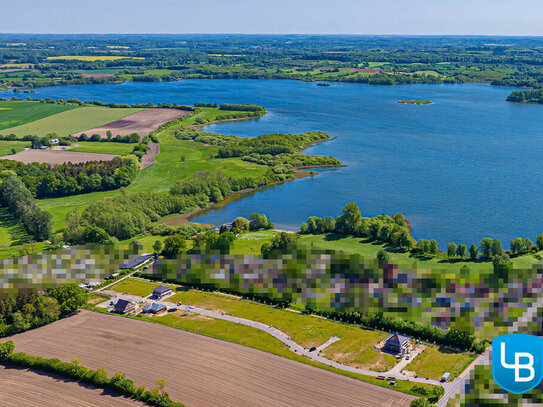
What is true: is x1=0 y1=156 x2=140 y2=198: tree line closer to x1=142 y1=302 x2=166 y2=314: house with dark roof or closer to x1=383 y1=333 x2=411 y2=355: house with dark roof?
x1=142 y1=302 x2=166 y2=314: house with dark roof

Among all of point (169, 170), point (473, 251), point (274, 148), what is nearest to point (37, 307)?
point (473, 251)

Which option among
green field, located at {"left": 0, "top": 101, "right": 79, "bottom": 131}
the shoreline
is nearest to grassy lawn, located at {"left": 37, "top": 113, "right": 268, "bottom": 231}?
the shoreline

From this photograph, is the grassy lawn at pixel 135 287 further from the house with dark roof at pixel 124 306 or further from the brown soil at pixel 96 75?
the brown soil at pixel 96 75

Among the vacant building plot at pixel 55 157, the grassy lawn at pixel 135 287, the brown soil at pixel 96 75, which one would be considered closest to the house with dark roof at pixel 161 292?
the grassy lawn at pixel 135 287

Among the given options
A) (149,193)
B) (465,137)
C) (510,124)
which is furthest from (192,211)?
(510,124)

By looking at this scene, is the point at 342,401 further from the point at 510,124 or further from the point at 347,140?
the point at 510,124

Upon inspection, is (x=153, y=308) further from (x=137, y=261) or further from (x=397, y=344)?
(x=397, y=344)
